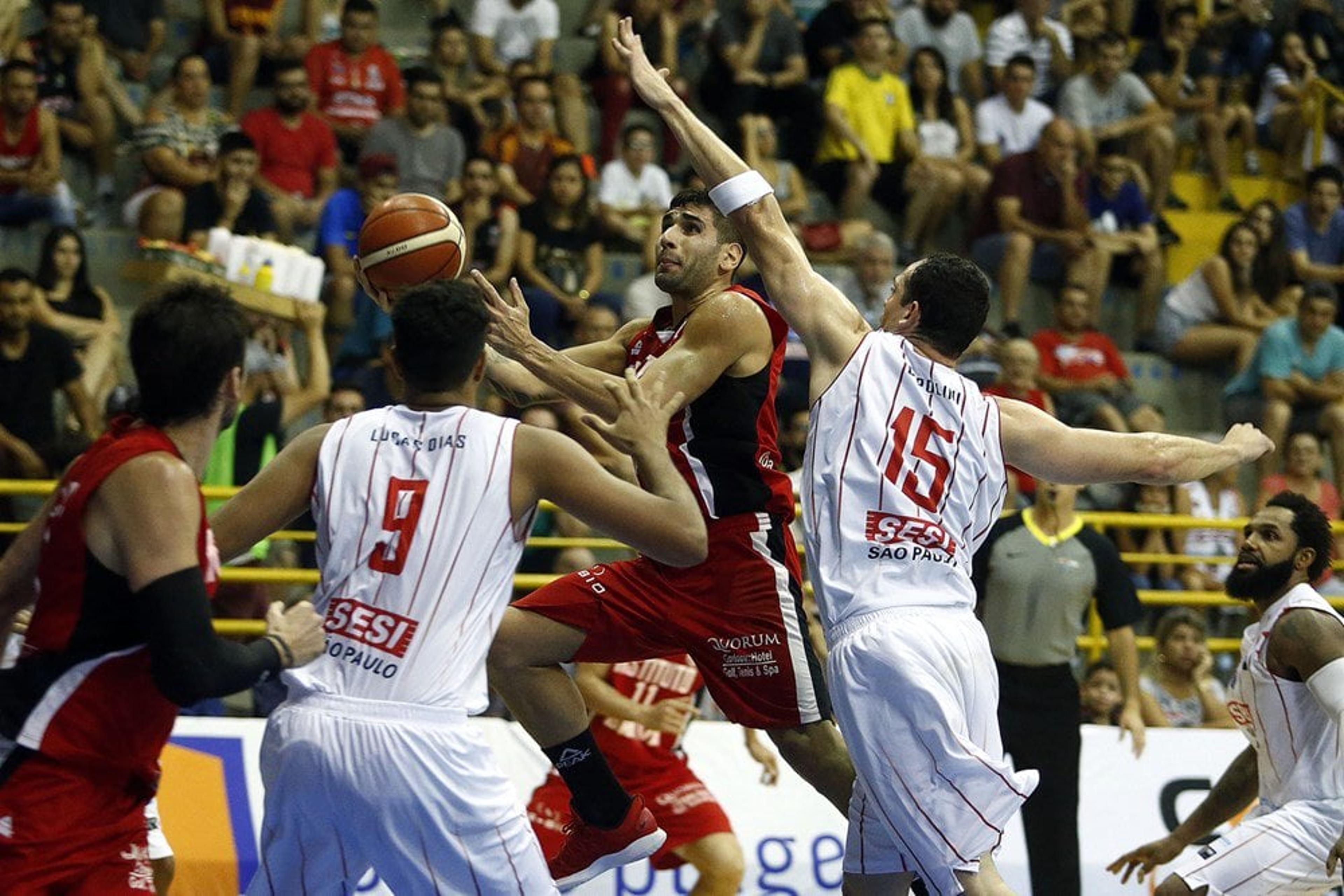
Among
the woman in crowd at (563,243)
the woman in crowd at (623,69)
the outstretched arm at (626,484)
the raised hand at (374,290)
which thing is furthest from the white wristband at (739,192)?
the woman in crowd at (623,69)

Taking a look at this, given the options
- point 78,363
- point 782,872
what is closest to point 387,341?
point 78,363

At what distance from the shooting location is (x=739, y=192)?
648cm

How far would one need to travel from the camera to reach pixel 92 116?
13.3m

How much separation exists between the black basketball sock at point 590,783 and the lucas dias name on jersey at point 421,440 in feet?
6.35

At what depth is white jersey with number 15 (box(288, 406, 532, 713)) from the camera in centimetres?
505

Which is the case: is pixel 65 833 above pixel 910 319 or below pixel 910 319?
below

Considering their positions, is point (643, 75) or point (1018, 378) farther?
point (1018, 378)

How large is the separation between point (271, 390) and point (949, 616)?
624 centimetres

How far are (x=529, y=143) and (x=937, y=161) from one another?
11.5 feet

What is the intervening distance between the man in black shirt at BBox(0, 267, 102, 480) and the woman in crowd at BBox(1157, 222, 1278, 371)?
8.39m

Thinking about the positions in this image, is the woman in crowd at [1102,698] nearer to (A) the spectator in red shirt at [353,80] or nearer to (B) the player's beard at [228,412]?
(A) the spectator in red shirt at [353,80]

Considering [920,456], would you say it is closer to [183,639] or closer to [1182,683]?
[183,639]

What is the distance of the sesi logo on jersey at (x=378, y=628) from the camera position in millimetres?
5051

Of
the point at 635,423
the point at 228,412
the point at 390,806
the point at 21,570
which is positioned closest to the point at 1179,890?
the point at 635,423
